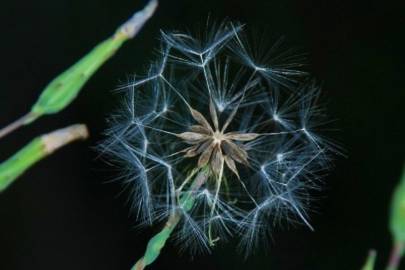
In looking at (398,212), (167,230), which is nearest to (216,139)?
(167,230)

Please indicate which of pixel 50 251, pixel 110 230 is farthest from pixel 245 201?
pixel 50 251

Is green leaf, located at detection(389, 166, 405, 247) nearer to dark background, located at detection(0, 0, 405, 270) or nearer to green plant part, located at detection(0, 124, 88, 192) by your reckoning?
green plant part, located at detection(0, 124, 88, 192)

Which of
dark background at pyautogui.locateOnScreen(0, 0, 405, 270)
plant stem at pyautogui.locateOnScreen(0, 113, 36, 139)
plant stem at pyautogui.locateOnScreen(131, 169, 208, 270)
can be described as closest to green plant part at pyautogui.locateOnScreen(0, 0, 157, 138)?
plant stem at pyautogui.locateOnScreen(0, 113, 36, 139)

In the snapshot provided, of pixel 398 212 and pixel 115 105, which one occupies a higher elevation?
pixel 115 105

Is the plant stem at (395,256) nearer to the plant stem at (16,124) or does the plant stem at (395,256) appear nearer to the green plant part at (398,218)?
the green plant part at (398,218)

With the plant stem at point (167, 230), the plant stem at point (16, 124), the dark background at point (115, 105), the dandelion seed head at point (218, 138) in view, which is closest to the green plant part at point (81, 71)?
the plant stem at point (16, 124)

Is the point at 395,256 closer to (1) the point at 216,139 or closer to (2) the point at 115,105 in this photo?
(1) the point at 216,139
